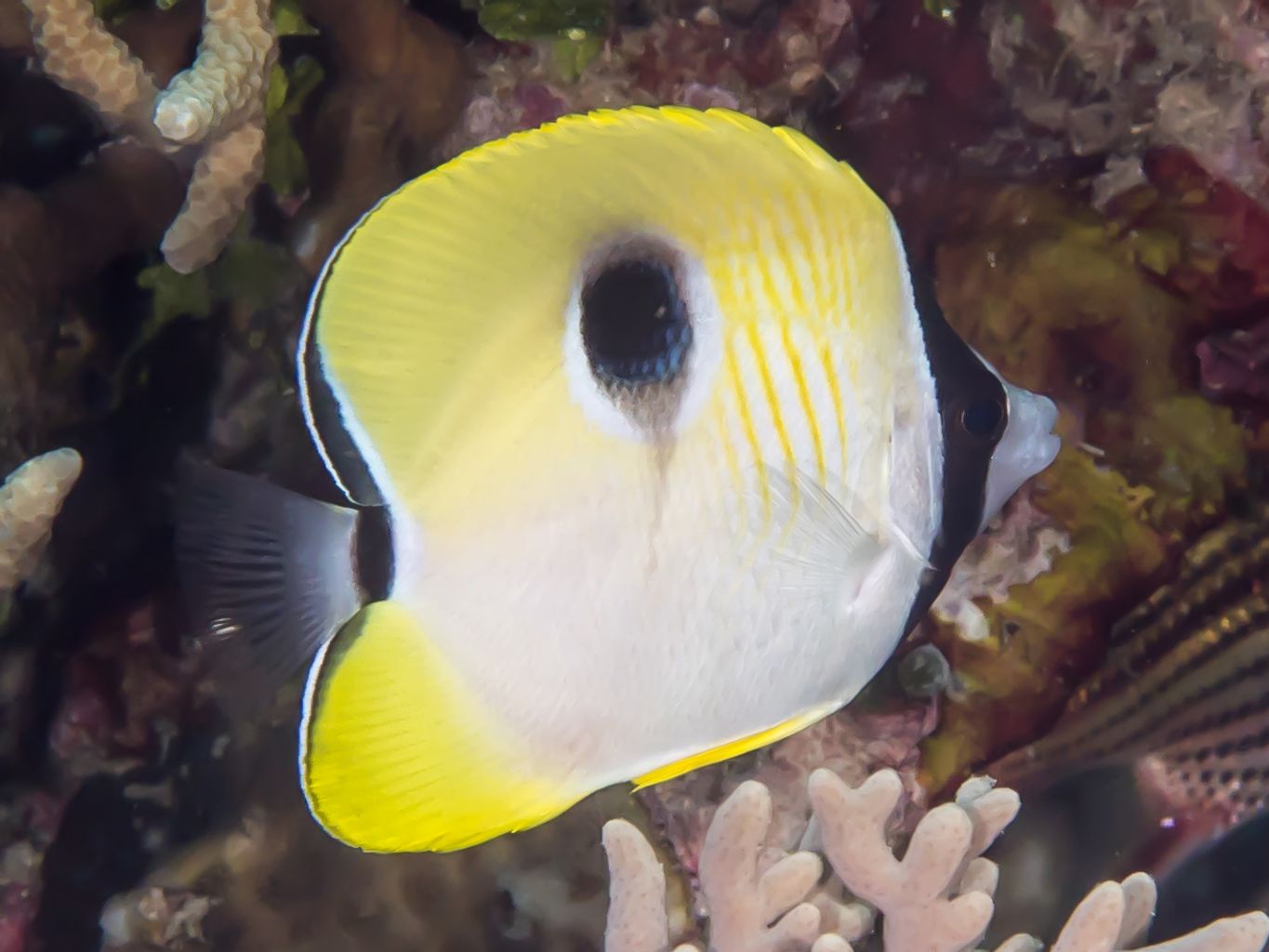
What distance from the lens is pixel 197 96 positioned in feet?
4.41

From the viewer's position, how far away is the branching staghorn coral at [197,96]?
4.46 feet

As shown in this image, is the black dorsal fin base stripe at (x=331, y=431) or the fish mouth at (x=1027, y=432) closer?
the black dorsal fin base stripe at (x=331, y=431)

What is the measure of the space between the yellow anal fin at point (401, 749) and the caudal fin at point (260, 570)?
5 centimetres

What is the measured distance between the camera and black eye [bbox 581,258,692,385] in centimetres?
91

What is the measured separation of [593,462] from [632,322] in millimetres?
134

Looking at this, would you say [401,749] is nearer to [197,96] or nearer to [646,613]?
[646,613]

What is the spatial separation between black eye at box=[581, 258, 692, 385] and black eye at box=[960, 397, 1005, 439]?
1.01 feet

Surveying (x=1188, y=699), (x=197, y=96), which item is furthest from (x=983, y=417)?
(x=197, y=96)

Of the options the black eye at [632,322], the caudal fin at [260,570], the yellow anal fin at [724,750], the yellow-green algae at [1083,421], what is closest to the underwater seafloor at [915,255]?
the yellow-green algae at [1083,421]

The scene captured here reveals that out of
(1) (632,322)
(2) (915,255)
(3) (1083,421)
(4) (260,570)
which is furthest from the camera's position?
(3) (1083,421)

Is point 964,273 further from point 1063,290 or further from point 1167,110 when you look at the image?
point 1167,110

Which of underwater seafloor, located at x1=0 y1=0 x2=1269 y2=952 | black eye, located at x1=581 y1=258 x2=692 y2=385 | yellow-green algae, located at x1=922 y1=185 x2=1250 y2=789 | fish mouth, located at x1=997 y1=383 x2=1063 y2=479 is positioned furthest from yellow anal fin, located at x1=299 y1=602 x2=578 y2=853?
yellow-green algae, located at x1=922 y1=185 x2=1250 y2=789

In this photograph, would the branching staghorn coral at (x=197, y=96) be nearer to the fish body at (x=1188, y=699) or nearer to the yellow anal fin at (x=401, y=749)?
the yellow anal fin at (x=401, y=749)

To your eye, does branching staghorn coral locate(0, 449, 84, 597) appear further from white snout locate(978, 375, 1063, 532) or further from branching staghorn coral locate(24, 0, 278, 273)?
white snout locate(978, 375, 1063, 532)
